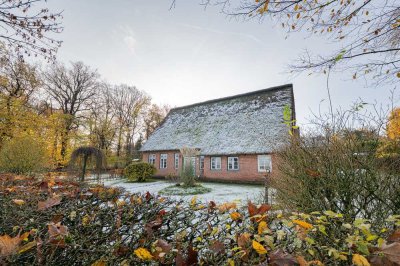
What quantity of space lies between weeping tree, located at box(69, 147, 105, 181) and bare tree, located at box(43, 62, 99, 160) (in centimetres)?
1435

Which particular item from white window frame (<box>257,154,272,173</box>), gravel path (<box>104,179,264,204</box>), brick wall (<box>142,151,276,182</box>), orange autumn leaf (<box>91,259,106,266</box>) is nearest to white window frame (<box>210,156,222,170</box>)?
brick wall (<box>142,151,276,182</box>)

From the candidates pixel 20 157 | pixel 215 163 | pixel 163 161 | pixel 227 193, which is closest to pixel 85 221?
pixel 227 193

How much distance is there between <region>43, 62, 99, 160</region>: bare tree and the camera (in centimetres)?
2948

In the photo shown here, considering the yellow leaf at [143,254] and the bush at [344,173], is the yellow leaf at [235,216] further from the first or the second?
the bush at [344,173]

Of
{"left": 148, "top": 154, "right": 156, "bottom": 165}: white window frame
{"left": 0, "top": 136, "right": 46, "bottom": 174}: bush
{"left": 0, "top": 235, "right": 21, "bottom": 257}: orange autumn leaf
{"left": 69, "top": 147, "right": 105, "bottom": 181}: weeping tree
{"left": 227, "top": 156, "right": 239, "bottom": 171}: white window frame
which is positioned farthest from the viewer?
{"left": 148, "top": 154, "right": 156, "bottom": 165}: white window frame

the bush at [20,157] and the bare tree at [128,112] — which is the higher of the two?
the bare tree at [128,112]

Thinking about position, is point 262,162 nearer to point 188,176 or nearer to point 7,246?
point 188,176

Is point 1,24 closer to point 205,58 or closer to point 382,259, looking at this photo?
point 382,259

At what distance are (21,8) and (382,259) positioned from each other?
586 centimetres

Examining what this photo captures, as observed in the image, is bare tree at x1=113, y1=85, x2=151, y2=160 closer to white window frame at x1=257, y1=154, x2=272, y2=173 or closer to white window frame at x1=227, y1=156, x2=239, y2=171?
white window frame at x1=227, y1=156, x2=239, y2=171

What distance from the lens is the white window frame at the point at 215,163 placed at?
21.2 m

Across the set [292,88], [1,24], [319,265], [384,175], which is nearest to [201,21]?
[1,24]

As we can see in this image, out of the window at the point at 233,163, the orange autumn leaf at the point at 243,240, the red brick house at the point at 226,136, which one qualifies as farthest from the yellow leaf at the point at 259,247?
the window at the point at 233,163

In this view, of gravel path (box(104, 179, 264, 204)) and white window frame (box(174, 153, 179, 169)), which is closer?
Result: gravel path (box(104, 179, 264, 204))
